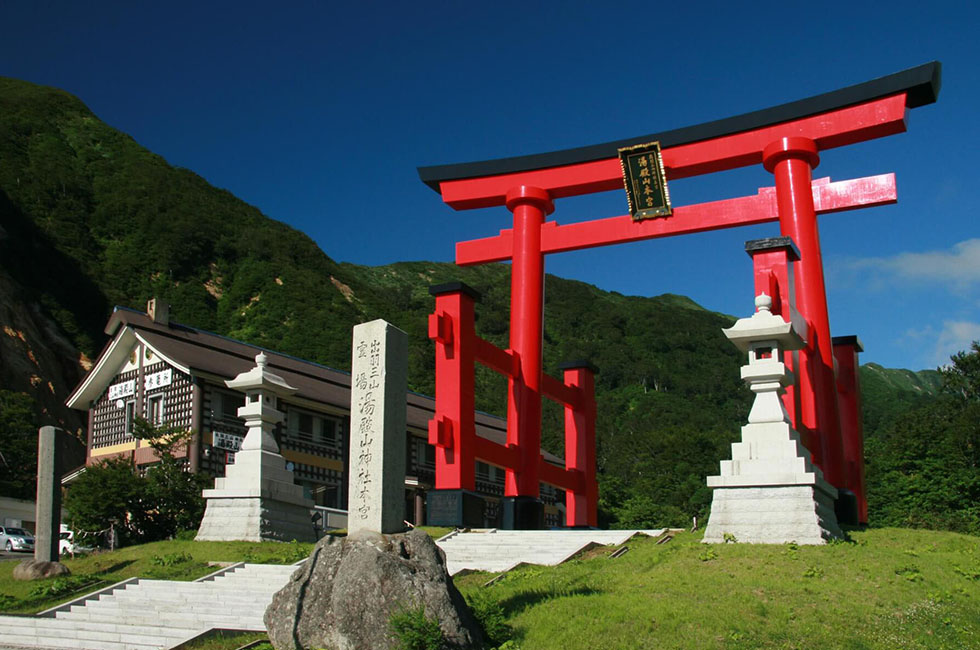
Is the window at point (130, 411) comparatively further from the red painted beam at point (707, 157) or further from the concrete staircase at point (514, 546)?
the concrete staircase at point (514, 546)

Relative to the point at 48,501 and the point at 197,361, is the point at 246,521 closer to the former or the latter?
the point at 48,501

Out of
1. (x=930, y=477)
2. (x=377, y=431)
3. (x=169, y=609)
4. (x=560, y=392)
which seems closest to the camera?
(x=377, y=431)

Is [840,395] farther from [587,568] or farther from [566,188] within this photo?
[587,568]

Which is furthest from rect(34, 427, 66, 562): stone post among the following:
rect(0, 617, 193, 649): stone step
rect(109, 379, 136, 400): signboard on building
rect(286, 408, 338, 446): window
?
rect(109, 379, 136, 400): signboard on building

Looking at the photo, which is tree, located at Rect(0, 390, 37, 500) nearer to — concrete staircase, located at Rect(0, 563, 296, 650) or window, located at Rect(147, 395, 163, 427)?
window, located at Rect(147, 395, 163, 427)

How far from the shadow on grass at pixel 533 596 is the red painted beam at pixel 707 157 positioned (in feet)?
36.9

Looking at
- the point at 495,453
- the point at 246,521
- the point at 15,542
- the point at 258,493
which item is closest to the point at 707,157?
the point at 495,453

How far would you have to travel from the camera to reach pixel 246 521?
16156 millimetres

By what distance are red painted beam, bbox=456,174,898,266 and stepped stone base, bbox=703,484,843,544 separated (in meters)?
6.99

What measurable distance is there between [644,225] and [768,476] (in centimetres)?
769

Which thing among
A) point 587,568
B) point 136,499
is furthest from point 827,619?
point 136,499

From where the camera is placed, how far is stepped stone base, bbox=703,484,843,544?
12.7 metres

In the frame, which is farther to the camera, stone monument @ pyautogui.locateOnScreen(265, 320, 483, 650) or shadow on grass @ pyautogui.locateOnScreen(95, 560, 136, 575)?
shadow on grass @ pyautogui.locateOnScreen(95, 560, 136, 575)

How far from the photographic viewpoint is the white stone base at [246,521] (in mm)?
16078
